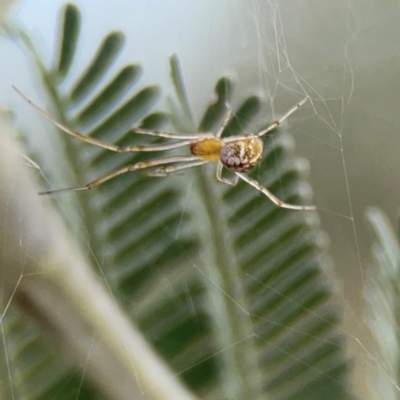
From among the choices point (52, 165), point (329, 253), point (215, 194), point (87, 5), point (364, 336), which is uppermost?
point (87, 5)

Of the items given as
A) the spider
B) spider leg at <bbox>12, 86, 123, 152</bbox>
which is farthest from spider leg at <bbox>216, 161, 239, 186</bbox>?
spider leg at <bbox>12, 86, 123, 152</bbox>

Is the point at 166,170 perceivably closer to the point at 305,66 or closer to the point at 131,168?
the point at 131,168

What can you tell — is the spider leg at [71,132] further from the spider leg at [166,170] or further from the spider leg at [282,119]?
the spider leg at [282,119]

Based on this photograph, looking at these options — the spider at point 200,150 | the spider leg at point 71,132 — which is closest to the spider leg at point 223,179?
the spider at point 200,150

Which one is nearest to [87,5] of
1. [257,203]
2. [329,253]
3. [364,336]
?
[257,203]

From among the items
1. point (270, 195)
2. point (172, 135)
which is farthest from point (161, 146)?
point (270, 195)

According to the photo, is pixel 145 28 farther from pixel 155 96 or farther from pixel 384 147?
pixel 384 147
